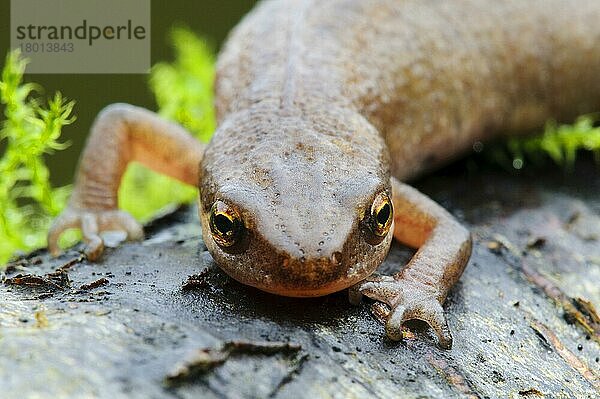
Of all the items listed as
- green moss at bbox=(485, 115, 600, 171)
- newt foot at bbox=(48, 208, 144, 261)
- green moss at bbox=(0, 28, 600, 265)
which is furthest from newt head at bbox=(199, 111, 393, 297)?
green moss at bbox=(485, 115, 600, 171)

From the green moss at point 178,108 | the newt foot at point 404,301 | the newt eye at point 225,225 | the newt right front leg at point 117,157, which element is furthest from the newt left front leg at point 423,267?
the green moss at point 178,108

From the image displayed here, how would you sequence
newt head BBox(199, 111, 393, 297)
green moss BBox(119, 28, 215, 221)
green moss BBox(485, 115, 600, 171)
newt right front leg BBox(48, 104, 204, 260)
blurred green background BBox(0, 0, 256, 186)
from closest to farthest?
newt head BBox(199, 111, 393, 297) < newt right front leg BBox(48, 104, 204, 260) < green moss BBox(485, 115, 600, 171) < green moss BBox(119, 28, 215, 221) < blurred green background BBox(0, 0, 256, 186)

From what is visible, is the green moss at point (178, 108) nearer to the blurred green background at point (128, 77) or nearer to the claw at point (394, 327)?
the blurred green background at point (128, 77)

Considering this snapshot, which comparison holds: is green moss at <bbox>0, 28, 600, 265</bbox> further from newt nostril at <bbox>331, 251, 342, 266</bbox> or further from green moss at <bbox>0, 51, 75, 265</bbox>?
newt nostril at <bbox>331, 251, 342, 266</bbox>

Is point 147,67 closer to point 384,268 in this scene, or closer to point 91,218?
point 91,218

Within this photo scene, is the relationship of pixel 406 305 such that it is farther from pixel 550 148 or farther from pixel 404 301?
pixel 550 148

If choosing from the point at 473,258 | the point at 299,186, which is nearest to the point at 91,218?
the point at 299,186
